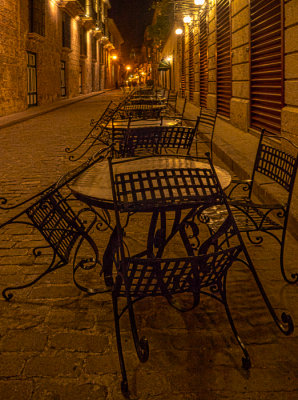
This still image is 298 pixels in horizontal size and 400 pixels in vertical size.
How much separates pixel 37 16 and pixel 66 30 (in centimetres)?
800

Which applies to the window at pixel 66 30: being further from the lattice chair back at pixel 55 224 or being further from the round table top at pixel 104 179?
the lattice chair back at pixel 55 224

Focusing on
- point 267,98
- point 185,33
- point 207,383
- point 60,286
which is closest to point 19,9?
point 185,33

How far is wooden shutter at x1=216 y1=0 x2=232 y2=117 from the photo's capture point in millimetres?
12102

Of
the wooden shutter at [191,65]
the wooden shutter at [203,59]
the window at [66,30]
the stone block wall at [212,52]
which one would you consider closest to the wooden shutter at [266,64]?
the stone block wall at [212,52]

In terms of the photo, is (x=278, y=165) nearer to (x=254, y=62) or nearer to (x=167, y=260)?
(x=167, y=260)

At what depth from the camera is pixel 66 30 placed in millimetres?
28312

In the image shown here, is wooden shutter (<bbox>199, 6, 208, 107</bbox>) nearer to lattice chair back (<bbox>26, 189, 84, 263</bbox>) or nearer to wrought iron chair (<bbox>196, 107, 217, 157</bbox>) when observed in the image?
wrought iron chair (<bbox>196, 107, 217, 157</bbox>)

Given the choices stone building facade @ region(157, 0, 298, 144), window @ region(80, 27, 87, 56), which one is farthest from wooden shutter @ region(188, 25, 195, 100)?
window @ region(80, 27, 87, 56)

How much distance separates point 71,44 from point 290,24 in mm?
25796

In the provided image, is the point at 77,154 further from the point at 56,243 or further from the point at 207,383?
the point at 207,383

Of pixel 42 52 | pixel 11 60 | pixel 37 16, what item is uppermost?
pixel 37 16

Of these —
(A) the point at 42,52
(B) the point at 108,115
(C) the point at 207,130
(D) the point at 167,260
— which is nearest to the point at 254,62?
(C) the point at 207,130

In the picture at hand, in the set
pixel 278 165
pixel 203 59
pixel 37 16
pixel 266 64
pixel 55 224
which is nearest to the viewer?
pixel 55 224

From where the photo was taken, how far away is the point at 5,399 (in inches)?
75.0
